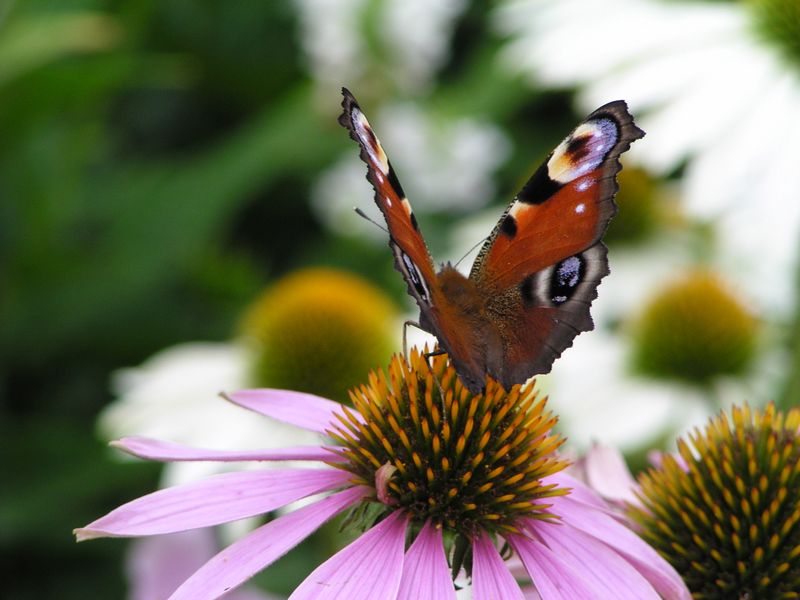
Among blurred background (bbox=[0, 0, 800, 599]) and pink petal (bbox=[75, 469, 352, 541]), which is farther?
blurred background (bbox=[0, 0, 800, 599])

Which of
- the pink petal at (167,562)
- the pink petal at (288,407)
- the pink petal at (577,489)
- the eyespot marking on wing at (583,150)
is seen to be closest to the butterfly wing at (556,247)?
the eyespot marking on wing at (583,150)

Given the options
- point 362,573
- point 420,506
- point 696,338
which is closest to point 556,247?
point 420,506

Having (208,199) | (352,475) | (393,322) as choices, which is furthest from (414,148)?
(352,475)

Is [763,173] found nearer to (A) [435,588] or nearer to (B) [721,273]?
(B) [721,273]

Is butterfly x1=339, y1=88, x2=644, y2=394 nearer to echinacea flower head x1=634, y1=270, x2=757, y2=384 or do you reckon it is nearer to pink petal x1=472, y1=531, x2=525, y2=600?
pink petal x1=472, y1=531, x2=525, y2=600

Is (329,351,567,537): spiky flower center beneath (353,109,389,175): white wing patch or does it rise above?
beneath

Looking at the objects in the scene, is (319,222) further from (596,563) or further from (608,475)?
(596,563)

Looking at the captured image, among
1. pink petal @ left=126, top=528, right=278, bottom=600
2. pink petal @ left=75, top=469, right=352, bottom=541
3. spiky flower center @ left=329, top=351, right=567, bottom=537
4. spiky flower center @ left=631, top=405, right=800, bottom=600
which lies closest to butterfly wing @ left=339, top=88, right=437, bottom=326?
spiky flower center @ left=329, top=351, right=567, bottom=537

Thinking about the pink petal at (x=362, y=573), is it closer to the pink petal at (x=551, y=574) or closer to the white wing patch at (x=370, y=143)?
the pink petal at (x=551, y=574)
